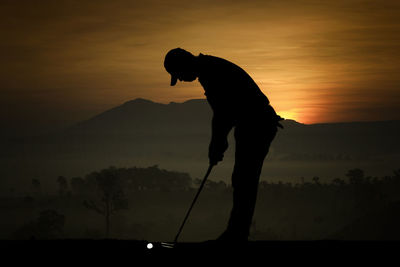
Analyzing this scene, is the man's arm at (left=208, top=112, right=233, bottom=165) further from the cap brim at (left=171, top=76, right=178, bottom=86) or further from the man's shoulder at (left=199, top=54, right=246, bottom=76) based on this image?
the cap brim at (left=171, top=76, right=178, bottom=86)

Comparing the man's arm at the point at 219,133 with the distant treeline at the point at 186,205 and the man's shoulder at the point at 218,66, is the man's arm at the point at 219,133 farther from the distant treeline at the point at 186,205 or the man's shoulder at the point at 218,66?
the distant treeline at the point at 186,205

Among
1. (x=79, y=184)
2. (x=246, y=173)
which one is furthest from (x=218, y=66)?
(x=79, y=184)

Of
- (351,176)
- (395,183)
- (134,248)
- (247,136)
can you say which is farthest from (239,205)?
(395,183)

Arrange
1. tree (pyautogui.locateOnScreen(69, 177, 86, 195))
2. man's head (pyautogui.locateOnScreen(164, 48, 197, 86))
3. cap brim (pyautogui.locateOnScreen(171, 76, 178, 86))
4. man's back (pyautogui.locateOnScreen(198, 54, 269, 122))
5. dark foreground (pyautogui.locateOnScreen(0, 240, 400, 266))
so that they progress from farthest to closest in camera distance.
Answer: tree (pyautogui.locateOnScreen(69, 177, 86, 195))
cap brim (pyautogui.locateOnScreen(171, 76, 178, 86))
man's head (pyautogui.locateOnScreen(164, 48, 197, 86))
man's back (pyautogui.locateOnScreen(198, 54, 269, 122))
dark foreground (pyautogui.locateOnScreen(0, 240, 400, 266))

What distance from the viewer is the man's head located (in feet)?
26.3

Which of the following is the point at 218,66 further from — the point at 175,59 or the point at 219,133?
the point at 219,133

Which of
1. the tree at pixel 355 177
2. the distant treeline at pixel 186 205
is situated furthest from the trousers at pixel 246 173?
the tree at pixel 355 177

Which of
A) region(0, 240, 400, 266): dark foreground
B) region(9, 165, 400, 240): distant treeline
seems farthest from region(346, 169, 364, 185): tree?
region(0, 240, 400, 266): dark foreground

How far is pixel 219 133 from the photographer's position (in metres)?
7.90

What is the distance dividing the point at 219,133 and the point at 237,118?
0.33m

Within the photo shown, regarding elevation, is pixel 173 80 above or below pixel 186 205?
above

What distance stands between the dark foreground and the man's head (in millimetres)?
2420

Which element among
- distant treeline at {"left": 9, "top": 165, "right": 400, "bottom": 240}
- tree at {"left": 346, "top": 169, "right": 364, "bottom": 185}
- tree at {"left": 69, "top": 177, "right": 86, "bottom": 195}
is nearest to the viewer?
distant treeline at {"left": 9, "top": 165, "right": 400, "bottom": 240}

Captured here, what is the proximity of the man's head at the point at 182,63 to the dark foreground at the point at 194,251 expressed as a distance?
242 cm
